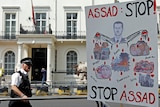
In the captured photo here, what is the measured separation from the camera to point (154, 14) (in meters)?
3.87

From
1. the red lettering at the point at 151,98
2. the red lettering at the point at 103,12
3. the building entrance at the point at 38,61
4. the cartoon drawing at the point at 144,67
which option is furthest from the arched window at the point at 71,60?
the red lettering at the point at 151,98

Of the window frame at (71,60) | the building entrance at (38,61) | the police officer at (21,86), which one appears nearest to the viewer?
the police officer at (21,86)

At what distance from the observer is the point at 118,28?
166 inches

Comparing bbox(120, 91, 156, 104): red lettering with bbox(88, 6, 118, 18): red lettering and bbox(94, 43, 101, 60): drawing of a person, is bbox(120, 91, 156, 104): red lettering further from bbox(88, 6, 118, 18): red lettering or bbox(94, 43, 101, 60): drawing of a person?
bbox(88, 6, 118, 18): red lettering

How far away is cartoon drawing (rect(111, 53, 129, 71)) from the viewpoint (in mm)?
4121

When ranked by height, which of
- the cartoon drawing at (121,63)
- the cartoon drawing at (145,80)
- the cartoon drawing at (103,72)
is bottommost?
the cartoon drawing at (145,80)

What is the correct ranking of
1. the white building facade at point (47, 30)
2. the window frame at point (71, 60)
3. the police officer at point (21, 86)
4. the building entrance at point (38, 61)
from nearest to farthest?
the police officer at point (21, 86) → the white building facade at point (47, 30) → the building entrance at point (38, 61) → the window frame at point (71, 60)

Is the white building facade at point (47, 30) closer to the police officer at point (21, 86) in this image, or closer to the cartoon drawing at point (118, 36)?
the police officer at point (21, 86)

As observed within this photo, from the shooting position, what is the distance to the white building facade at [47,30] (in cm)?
3052

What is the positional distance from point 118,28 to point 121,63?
1.59 ft

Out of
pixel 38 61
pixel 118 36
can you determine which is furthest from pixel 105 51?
pixel 38 61

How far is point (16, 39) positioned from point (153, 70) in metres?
26.8

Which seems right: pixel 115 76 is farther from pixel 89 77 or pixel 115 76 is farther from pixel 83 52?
pixel 83 52

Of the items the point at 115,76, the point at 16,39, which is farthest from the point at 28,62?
the point at 16,39
